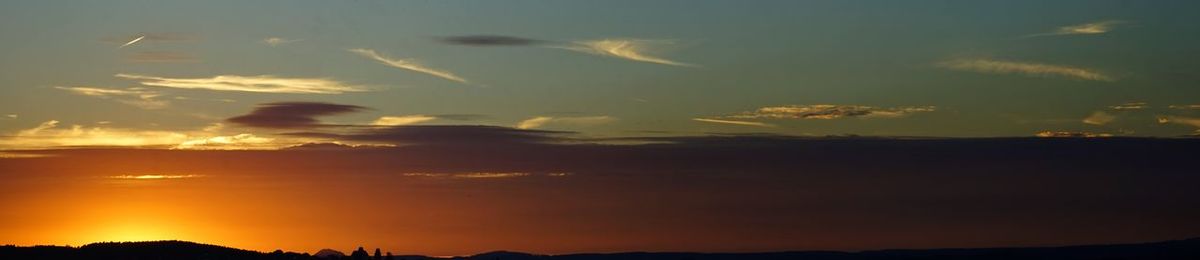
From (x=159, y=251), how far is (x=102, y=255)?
288cm

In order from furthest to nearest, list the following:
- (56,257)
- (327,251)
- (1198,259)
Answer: (1198,259)
(327,251)
(56,257)

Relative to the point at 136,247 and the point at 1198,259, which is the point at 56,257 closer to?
the point at 136,247

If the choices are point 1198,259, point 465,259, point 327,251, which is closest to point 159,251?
point 327,251

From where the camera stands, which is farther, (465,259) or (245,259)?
(465,259)

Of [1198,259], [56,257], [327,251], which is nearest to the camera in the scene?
[56,257]

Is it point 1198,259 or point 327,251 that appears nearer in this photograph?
point 327,251

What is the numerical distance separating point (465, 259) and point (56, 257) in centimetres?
11195

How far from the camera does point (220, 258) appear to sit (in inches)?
3467

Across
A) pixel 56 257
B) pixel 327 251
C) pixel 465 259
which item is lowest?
pixel 56 257

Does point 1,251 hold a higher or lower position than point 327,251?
lower

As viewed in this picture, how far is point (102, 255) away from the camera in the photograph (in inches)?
3447

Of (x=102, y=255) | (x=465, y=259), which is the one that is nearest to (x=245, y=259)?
(x=102, y=255)

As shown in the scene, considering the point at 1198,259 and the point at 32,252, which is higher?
the point at 1198,259

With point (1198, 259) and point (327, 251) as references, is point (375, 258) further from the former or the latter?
point (1198, 259)
